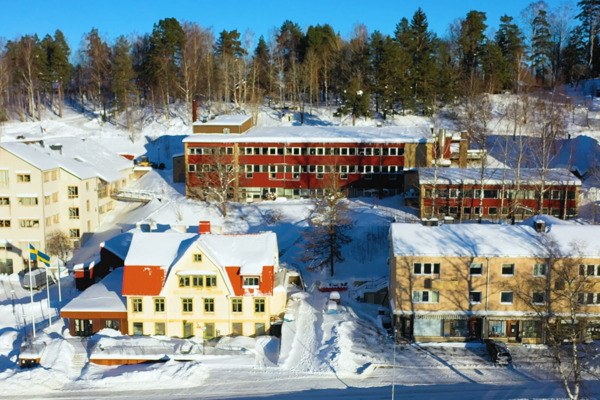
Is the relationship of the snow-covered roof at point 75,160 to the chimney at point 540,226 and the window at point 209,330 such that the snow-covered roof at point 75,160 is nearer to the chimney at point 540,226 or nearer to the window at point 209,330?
the window at point 209,330

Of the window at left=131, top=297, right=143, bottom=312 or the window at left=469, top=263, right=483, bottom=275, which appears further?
the window at left=131, top=297, right=143, bottom=312

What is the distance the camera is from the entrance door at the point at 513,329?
3173cm

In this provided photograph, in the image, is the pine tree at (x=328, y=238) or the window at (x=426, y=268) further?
the pine tree at (x=328, y=238)

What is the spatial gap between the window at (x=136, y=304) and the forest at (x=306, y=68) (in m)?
41.2

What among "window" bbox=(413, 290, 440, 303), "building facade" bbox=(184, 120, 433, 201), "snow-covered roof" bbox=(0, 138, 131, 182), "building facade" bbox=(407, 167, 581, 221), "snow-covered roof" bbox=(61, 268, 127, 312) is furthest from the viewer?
"building facade" bbox=(184, 120, 433, 201)

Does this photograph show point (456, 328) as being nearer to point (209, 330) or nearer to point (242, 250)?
point (242, 250)

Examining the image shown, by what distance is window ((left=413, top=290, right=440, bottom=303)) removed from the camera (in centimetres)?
3172

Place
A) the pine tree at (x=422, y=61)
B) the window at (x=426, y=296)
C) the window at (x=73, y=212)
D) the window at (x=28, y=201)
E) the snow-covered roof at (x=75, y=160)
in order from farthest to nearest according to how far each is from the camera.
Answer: the pine tree at (x=422, y=61) < the window at (x=73, y=212) < the snow-covered roof at (x=75, y=160) < the window at (x=28, y=201) < the window at (x=426, y=296)

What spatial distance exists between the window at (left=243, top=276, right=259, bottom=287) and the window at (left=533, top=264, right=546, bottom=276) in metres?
13.9

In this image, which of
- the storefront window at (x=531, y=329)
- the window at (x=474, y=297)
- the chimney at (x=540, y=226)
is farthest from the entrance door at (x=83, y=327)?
the chimney at (x=540, y=226)

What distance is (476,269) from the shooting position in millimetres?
31547

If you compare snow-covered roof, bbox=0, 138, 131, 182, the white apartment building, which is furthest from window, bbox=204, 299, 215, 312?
snow-covered roof, bbox=0, 138, 131, 182

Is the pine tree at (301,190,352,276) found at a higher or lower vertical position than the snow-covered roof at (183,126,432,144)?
lower

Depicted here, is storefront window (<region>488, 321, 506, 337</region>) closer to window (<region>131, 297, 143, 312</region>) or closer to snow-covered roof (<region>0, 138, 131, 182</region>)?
window (<region>131, 297, 143, 312</region>)
